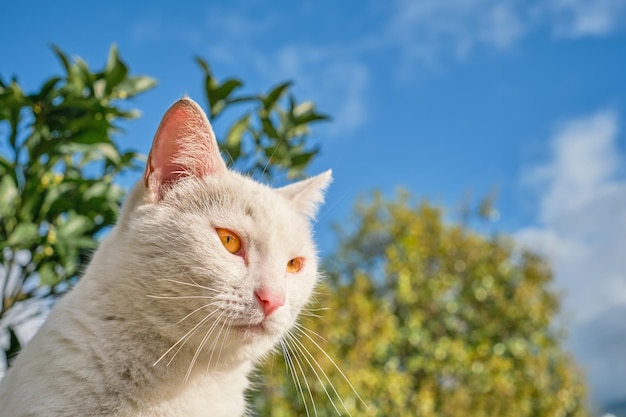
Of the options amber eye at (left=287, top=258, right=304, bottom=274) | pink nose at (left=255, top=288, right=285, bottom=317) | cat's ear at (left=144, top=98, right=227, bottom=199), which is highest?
cat's ear at (left=144, top=98, right=227, bottom=199)

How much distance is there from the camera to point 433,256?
18.8 ft

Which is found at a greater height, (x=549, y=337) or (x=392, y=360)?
(x=549, y=337)

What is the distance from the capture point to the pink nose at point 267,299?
115 cm

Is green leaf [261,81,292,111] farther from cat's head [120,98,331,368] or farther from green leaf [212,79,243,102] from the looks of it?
cat's head [120,98,331,368]

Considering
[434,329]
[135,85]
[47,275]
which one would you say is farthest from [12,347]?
[434,329]

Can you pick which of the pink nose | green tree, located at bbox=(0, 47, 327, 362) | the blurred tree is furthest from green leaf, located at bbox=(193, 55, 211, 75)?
the blurred tree

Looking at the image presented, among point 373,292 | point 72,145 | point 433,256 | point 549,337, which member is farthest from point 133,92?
point 549,337

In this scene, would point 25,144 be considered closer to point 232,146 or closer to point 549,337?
point 232,146

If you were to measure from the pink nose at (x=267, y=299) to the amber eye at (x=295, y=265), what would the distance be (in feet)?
0.58

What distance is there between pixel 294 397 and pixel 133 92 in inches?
89.9

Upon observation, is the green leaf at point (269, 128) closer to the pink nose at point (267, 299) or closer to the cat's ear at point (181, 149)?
the cat's ear at point (181, 149)

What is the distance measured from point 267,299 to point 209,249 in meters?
0.15

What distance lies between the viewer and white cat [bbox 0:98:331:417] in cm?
112

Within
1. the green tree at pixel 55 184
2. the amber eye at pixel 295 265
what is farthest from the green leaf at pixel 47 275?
the amber eye at pixel 295 265
